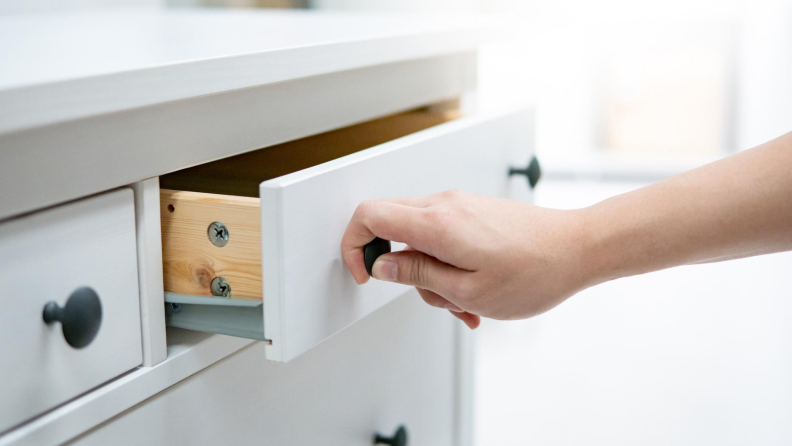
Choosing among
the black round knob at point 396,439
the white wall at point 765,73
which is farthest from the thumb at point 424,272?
the white wall at point 765,73

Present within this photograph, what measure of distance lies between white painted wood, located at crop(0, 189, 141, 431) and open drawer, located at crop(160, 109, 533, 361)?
33 mm

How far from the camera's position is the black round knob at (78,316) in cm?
33

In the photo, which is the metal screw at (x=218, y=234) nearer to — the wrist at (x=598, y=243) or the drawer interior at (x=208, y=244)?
the drawer interior at (x=208, y=244)

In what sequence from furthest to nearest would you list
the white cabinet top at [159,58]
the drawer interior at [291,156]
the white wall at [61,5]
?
the white wall at [61,5]
the drawer interior at [291,156]
the white cabinet top at [159,58]

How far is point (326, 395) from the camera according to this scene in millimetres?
542

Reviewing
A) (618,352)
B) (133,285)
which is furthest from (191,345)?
(618,352)

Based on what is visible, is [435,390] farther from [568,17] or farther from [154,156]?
[568,17]

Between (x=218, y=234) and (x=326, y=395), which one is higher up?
(x=218, y=234)

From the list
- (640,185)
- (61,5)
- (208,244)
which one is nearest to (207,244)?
(208,244)

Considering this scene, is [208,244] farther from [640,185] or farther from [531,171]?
[640,185]

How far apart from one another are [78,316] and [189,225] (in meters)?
0.09

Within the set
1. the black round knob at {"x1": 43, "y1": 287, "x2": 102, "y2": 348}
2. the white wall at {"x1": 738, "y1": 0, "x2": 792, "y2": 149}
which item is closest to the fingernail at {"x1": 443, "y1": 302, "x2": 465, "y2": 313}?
the black round knob at {"x1": 43, "y1": 287, "x2": 102, "y2": 348}

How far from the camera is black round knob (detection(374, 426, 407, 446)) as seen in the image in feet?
2.06

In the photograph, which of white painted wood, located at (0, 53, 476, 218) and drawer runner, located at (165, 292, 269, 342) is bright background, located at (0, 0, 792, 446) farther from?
drawer runner, located at (165, 292, 269, 342)
